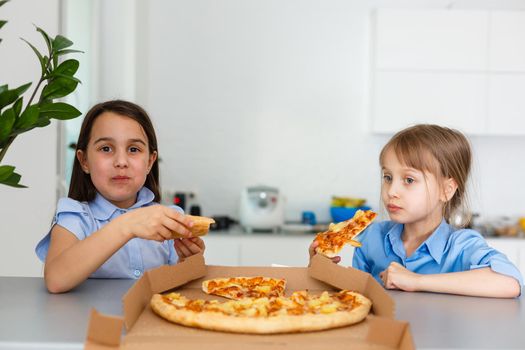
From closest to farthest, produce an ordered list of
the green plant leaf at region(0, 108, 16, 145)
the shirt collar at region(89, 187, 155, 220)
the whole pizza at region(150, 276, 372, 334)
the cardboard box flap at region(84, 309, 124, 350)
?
the cardboard box flap at region(84, 309, 124, 350), the whole pizza at region(150, 276, 372, 334), the green plant leaf at region(0, 108, 16, 145), the shirt collar at region(89, 187, 155, 220)

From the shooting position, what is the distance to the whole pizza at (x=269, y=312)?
3.10ft

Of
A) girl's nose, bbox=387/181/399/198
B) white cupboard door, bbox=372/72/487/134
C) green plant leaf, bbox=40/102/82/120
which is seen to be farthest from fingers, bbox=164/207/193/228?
white cupboard door, bbox=372/72/487/134

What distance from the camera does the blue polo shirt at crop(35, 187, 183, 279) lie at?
157cm

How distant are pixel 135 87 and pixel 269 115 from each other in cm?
97

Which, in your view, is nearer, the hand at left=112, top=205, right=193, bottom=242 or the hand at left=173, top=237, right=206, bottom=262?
the hand at left=112, top=205, right=193, bottom=242

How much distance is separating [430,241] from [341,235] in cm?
26

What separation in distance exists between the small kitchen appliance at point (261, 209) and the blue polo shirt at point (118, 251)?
81.1 inches

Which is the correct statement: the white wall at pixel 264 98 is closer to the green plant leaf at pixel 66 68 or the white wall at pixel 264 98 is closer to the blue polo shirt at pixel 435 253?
the blue polo shirt at pixel 435 253

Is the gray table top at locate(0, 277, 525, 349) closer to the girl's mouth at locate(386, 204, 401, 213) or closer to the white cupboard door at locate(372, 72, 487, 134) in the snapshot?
the girl's mouth at locate(386, 204, 401, 213)

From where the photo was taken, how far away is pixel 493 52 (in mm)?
4148

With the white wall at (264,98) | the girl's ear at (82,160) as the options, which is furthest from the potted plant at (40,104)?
the white wall at (264,98)

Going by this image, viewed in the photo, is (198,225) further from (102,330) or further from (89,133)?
(89,133)

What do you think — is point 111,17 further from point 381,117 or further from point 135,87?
point 381,117

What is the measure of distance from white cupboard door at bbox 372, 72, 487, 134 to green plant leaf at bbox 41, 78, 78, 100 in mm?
3207
